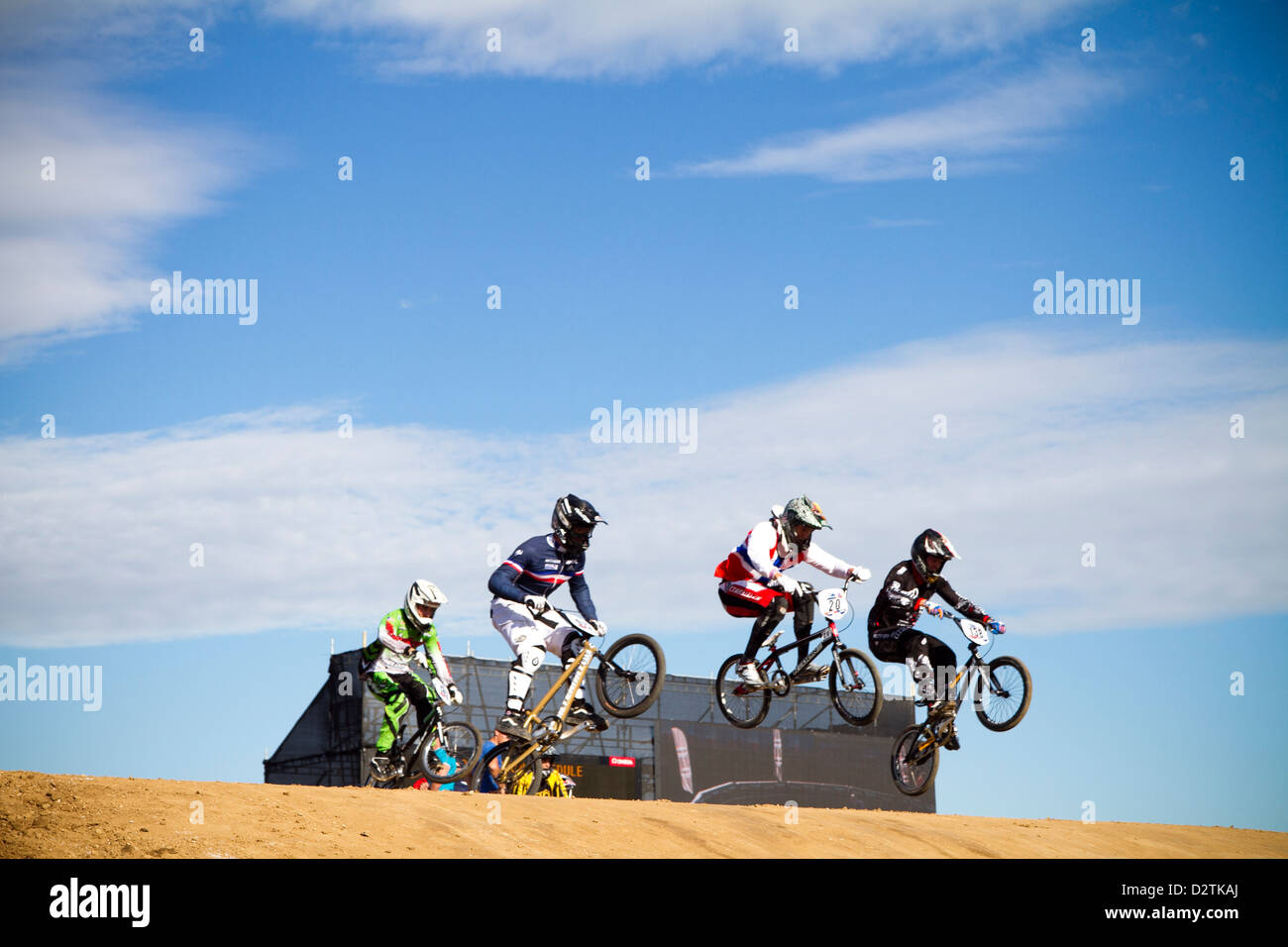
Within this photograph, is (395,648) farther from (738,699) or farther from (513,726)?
(738,699)

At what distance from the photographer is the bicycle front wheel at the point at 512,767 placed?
19062mm

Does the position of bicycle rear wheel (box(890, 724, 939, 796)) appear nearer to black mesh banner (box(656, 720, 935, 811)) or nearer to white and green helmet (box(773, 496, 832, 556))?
white and green helmet (box(773, 496, 832, 556))

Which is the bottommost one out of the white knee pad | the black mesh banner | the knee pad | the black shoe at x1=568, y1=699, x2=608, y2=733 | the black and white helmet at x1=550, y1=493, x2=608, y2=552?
the black mesh banner

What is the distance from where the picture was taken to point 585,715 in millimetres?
18375

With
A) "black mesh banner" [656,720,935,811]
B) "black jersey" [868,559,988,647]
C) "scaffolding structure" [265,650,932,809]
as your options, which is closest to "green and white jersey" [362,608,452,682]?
"black jersey" [868,559,988,647]

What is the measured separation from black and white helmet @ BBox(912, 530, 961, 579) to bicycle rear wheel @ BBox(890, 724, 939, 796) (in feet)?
7.29

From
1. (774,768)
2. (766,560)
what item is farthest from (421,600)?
(774,768)

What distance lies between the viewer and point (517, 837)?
14203 millimetres

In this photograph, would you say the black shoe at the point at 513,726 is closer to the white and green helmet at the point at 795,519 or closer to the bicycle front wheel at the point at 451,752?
the bicycle front wheel at the point at 451,752

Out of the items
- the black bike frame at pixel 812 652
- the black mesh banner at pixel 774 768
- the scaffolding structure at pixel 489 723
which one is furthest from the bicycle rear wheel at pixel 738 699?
the black mesh banner at pixel 774 768

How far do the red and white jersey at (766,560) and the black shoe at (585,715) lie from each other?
2.60 meters

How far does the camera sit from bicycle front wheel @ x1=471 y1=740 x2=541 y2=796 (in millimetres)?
19062
